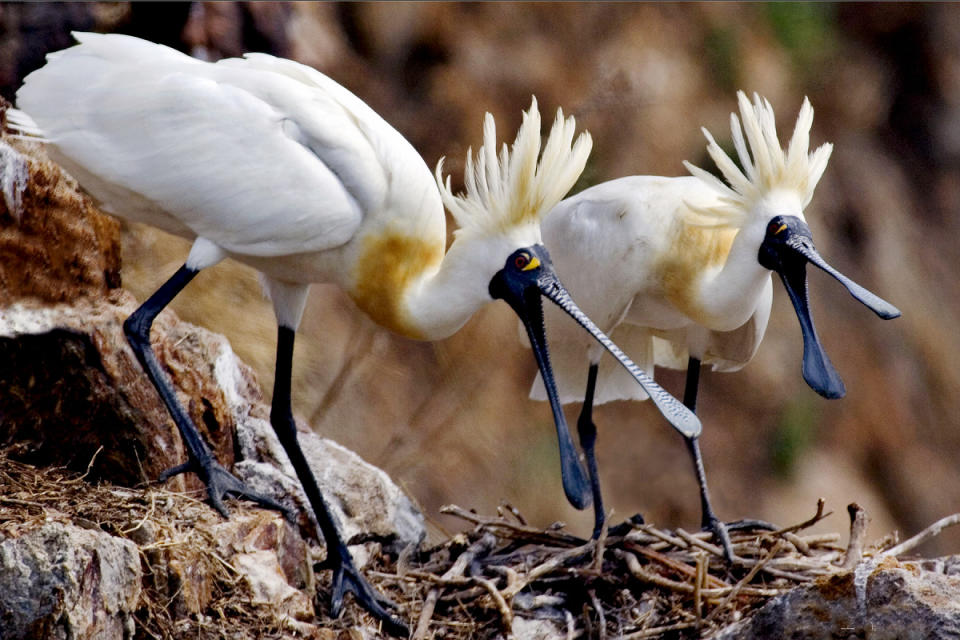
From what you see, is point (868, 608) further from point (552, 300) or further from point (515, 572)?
point (515, 572)

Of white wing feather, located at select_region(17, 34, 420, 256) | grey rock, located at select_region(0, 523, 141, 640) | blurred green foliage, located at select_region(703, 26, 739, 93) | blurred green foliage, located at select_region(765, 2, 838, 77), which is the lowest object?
grey rock, located at select_region(0, 523, 141, 640)

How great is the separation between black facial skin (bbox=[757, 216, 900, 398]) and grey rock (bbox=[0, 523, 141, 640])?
275cm

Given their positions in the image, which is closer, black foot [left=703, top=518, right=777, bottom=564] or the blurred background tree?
black foot [left=703, top=518, right=777, bottom=564]

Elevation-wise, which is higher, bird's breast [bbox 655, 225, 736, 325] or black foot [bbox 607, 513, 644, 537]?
bird's breast [bbox 655, 225, 736, 325]

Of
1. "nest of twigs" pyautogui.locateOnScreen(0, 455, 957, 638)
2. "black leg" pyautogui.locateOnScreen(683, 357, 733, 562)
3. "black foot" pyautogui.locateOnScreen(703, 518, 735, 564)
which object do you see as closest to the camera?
"nest of twigs" pyautogui.locateOnScreen(0, 455, 957, 638)

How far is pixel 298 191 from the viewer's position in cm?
432

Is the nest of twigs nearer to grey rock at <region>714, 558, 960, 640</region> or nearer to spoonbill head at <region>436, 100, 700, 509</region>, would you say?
spoonbill head at <region>436, 100, 700, 509</region>

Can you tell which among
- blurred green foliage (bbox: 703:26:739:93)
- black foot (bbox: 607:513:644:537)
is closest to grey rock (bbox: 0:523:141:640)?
black foot (bbox: 607:513:644:537)

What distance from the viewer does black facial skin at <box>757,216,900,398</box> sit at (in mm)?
5055

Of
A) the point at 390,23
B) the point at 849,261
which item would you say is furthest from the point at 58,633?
the point at 849,261

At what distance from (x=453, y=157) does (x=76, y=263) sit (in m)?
5.83

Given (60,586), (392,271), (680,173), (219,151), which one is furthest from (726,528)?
(680,173)

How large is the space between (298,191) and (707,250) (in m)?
1.92

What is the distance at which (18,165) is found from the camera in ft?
15.4
